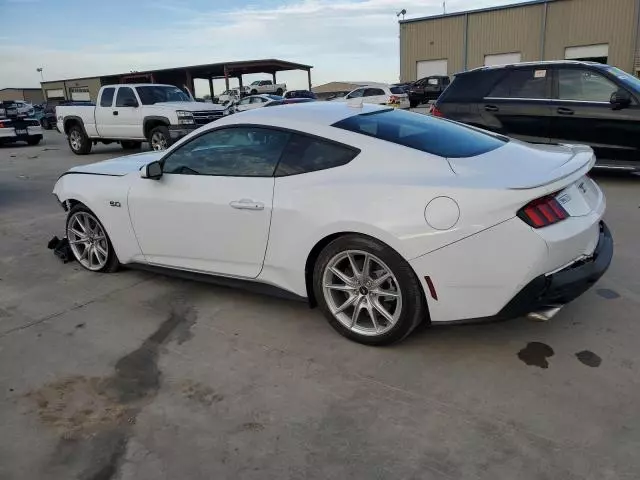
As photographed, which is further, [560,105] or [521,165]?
[560,105]

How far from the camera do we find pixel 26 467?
246cm

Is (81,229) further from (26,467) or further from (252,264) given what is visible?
(26,467)

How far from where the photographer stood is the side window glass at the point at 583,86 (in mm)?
7602

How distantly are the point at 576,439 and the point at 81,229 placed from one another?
14.3ft

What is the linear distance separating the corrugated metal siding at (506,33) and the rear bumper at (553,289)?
35942 millimetres

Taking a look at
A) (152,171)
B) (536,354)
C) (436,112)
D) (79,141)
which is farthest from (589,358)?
(79,141)

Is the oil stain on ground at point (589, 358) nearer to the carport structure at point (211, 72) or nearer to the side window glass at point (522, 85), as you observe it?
the side window glass at point (522, 85)

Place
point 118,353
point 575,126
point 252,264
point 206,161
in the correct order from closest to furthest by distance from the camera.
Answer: point 118,353 → point 252,264 → point 206,161 → point 575,126

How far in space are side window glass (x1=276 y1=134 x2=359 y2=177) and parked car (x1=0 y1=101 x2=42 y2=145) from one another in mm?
17661

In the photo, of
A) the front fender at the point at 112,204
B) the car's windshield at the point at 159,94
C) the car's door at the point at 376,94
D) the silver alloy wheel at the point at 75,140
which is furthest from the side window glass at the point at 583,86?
the car's door at the point at 376,94

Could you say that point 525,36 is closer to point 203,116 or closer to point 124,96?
point 203,116

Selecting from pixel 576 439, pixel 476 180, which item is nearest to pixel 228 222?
pixel 476 180

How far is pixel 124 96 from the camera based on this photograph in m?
13.6

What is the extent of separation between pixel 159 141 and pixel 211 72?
139 feet
